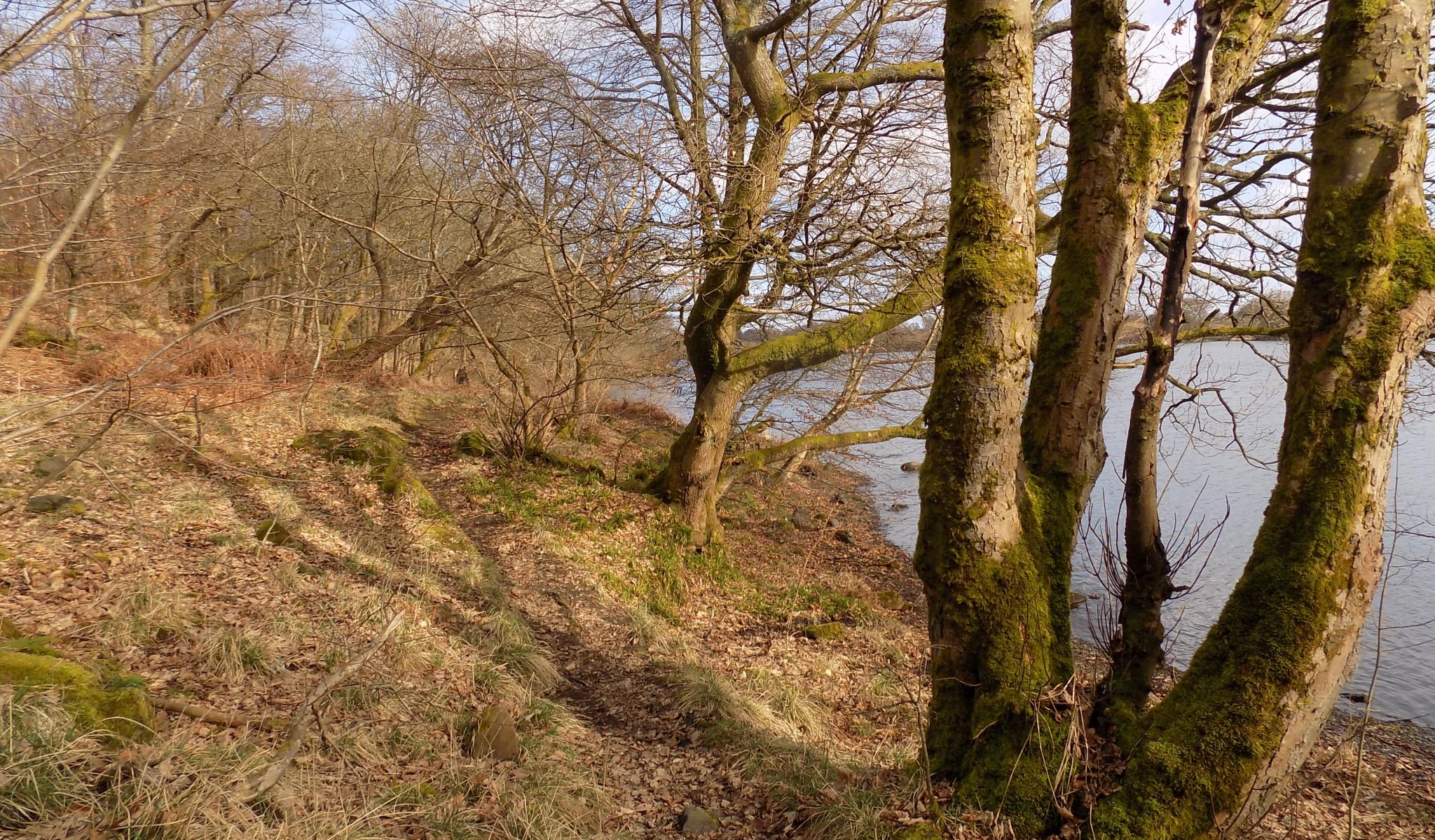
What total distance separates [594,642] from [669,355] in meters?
7.18

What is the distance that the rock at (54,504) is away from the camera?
183 inches

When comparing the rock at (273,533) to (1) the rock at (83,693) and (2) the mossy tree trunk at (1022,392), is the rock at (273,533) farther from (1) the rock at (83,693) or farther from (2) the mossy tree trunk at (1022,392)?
(2) the mossy tree trunk at (1022,392)

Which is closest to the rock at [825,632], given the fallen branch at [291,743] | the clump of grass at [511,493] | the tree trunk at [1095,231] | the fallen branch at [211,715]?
the clump of grass at [511,493]

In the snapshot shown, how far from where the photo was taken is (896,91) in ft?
22.7

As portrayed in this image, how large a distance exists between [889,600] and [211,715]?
8.05 m

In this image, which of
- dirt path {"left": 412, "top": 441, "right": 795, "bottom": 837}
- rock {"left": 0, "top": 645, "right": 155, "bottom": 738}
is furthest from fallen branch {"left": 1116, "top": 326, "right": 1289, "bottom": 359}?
rock {"left": 0, "top": 645, "right": 155, "bottom": 738}

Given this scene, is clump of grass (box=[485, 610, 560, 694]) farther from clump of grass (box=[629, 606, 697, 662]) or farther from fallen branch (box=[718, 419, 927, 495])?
fallen branch (box=[718, 419, 927, 495])

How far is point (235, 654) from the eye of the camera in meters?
3.82

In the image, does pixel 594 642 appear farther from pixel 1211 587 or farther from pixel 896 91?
pixel 1211 587

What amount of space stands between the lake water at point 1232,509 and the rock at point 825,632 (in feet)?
8.05

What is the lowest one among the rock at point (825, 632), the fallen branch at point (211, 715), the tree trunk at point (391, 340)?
the rock at point (825, 632)

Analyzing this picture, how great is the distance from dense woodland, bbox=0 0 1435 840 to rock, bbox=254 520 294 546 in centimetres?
12

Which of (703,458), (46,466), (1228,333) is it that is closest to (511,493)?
(703,458)

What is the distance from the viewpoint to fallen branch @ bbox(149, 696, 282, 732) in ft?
10.5
